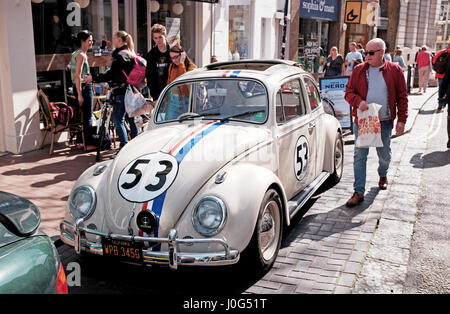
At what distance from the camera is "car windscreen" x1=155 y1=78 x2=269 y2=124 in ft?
15.7

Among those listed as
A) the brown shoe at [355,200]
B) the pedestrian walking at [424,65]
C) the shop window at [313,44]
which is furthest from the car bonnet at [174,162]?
the pedestrian walking at [424,65]

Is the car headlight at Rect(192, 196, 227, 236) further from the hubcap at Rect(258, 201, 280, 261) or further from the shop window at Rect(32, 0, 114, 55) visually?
the shop window at Rect(32, 0, 114, 55)

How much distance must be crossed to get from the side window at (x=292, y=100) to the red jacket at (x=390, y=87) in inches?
31.5

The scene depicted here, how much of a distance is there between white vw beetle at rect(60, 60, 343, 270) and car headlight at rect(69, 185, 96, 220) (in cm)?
1

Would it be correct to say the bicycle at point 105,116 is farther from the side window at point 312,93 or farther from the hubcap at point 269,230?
the hubcap at point 269,230

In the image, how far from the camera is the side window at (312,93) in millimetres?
5789

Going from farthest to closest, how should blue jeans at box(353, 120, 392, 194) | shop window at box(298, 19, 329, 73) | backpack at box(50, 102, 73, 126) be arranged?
shop window at box(298, 19, 329, 73) → backpack at box(50, 102, 73, 126) → blue jeans at box(353, 120, 392, 194)

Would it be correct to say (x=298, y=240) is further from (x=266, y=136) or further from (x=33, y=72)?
(x=33, y=72)

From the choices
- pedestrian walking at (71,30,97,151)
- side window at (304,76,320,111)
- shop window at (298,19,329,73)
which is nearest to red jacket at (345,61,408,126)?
side window at (304,76,320,111)

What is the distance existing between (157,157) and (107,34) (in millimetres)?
7458

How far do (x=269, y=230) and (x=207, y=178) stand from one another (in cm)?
75
